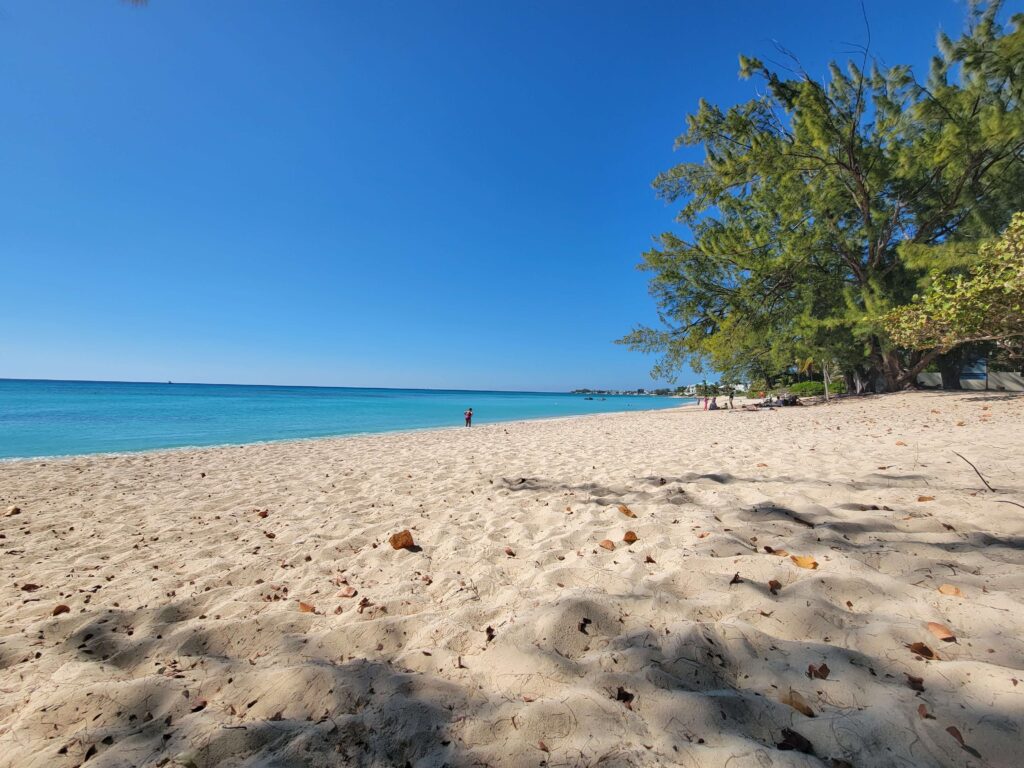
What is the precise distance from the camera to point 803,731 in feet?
4.56

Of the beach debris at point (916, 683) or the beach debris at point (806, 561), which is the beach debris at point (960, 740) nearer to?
the beach debris at point (916, 683)

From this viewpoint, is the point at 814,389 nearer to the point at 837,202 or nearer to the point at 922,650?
the point at 837,202

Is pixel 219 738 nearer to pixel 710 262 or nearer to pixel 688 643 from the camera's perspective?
pixel 688 643

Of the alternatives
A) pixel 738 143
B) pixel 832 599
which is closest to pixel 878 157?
pixel 738 143

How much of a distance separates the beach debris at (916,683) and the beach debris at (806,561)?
0.97 m

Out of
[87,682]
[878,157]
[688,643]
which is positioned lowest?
[87,682]

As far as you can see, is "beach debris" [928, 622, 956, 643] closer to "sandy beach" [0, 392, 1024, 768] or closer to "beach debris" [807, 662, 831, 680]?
"sandy beach" [0, 392, 1024, 768]

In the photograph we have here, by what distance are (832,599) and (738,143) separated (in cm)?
1591

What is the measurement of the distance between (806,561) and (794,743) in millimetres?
1530

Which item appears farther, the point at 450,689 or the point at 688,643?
the point at 688,643

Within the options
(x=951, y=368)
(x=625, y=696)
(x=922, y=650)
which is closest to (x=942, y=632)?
→ (x=922, y=650)

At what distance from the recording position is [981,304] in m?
10.0

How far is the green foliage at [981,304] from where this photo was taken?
9.16m

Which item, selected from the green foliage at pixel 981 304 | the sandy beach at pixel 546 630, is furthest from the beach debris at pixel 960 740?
the green foliage at pixel 981 304
